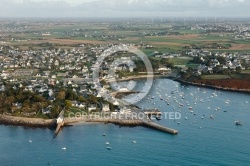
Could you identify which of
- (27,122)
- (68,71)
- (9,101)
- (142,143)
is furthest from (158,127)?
(68,71)

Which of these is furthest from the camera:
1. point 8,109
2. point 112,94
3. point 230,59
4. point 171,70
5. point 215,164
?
point 230,59

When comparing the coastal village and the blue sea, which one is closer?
the blue sea

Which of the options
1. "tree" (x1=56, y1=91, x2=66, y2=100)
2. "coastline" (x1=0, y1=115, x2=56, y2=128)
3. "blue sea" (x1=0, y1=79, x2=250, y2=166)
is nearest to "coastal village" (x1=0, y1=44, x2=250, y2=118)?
"tree" (x1=56, y1=91, x2=66, y2=100)

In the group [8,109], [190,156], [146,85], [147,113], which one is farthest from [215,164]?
[146,85]

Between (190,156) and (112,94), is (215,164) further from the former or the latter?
(112,94)

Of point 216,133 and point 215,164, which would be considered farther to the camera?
point 216,133

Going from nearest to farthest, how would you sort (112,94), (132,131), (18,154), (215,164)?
(215,164) → (18,154) → (132,131) → (112,94)

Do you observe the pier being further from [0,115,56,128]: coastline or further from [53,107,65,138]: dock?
[0,115,56,128]: coastline

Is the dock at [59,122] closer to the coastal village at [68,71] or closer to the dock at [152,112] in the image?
the coastal village at [68,71]
